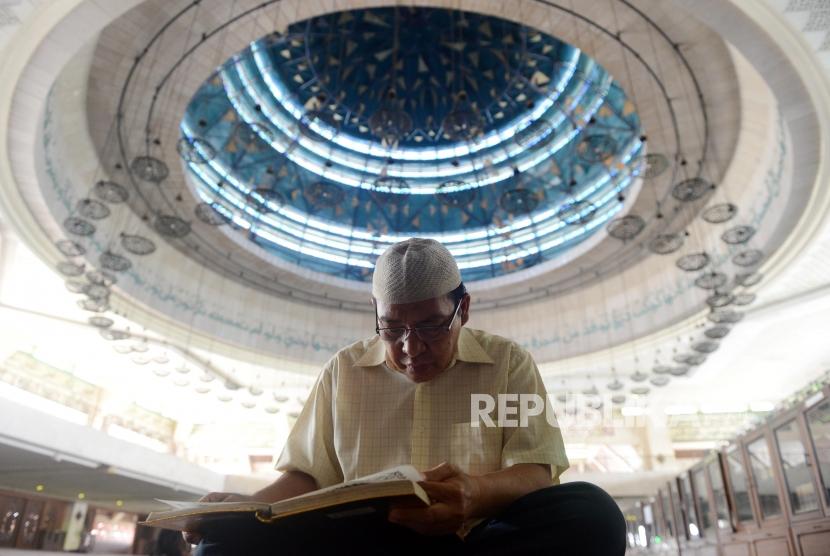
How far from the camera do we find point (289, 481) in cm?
171

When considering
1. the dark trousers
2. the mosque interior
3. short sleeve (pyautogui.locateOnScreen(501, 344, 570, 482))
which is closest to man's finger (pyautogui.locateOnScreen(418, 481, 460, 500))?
the dark trousers

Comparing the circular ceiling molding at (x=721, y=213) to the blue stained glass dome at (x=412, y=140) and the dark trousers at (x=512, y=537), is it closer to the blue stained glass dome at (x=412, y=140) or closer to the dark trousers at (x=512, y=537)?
the blue stained glass dome at (x=412, y=140)

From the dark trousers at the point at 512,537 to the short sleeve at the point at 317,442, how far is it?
17.8 inches

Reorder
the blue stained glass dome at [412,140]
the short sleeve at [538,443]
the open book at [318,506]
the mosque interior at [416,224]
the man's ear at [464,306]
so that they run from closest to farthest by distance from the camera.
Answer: the open book at [318,506], the short sleeve at [538,443], the man's ear at [464,306], the mosque interior at [416,224], the blue stained glass dome at [412,140]

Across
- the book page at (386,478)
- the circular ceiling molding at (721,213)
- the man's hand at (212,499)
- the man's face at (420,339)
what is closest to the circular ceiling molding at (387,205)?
the circular ceiling molding at (721,213)

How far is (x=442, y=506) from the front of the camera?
1.21m

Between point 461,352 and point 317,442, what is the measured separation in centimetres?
50

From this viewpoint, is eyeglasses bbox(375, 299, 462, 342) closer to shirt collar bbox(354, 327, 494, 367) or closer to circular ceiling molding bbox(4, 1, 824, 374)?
shirt collar bbox(354, 327, 494, 367)

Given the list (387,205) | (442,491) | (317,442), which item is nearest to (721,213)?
(317,442)

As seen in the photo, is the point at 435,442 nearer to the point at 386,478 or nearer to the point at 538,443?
the point at 538,443

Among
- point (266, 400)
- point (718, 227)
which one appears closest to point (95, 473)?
point (266, 400)

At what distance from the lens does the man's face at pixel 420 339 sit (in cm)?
163

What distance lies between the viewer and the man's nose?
64.4 inches

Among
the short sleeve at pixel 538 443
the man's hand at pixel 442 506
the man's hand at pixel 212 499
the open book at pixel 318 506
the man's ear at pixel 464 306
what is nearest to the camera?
the open book at pixel 318 506
